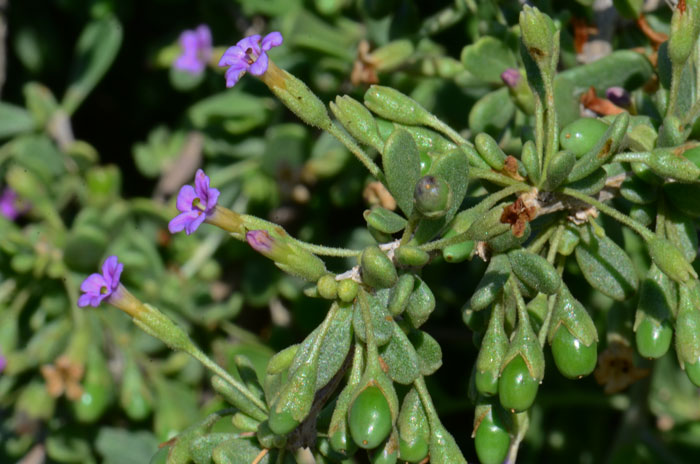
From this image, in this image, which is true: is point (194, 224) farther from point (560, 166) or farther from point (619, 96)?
point (619, 96)

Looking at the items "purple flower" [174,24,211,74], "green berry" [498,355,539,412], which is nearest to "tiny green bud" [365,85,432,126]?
"green berry" [498,355,539,412]

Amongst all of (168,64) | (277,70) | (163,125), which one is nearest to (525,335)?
(277,70)

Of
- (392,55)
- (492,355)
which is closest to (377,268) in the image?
(492,355)

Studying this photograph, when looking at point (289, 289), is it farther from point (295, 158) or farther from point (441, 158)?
point (441, 158)

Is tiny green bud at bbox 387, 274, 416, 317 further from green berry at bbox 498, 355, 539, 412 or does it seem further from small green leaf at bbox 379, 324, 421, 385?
green berry at bbox 498, 355, 539, 412

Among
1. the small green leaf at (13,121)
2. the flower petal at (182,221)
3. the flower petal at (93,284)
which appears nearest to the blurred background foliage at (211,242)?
the small green leaf at (13,121)

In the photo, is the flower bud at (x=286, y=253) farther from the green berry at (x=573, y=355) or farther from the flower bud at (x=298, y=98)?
the green berry at (x=573, y=355)

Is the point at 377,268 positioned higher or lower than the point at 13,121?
higher
